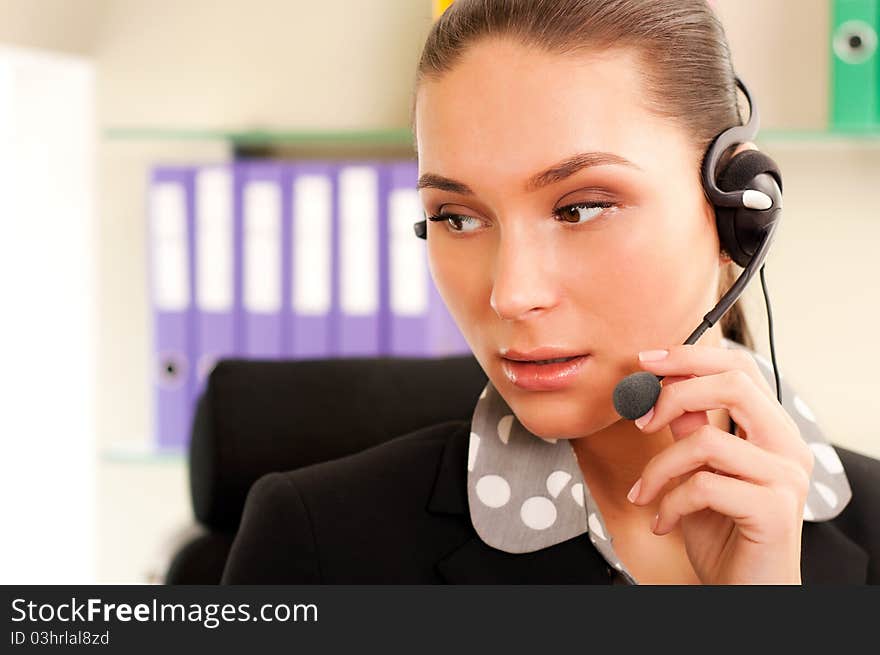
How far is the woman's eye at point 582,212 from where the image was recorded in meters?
0.75

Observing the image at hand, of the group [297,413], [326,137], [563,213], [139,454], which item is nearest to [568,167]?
[563,213]

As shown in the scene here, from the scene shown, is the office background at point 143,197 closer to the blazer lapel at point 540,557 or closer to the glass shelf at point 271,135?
the glass shelf at point 271,135

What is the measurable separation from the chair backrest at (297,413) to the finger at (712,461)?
463mm

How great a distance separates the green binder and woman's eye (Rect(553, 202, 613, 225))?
1.21 m

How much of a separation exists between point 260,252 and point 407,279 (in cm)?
28

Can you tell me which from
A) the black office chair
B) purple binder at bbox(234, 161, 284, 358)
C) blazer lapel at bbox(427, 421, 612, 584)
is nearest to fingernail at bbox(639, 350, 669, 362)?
blazer lapel at bbox(427, 421, 612, 584)

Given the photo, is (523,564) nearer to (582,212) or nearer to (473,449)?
(473,449)

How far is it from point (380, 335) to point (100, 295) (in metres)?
0.68

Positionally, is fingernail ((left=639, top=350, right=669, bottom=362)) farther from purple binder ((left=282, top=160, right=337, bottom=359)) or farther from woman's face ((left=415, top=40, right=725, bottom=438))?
purple binder ((left=282, top=160, right=337, bottom=359))

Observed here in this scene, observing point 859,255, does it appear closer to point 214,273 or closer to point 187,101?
point 214,273

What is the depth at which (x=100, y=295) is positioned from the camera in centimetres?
216

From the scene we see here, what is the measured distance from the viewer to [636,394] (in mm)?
728

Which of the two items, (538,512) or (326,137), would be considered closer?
(538,512)
